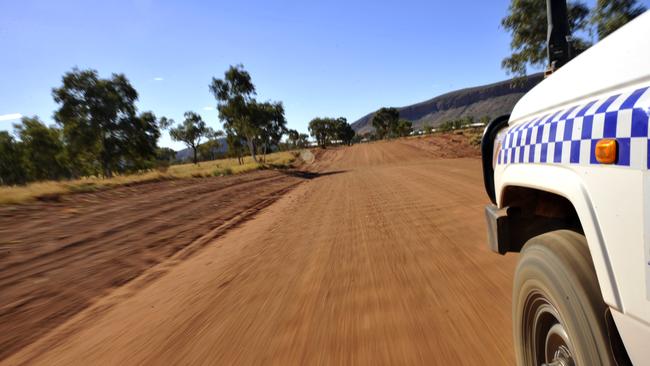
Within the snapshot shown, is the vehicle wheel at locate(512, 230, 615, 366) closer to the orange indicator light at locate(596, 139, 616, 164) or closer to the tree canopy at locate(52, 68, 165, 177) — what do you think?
the orange indicator light at locate(596, 139, 616, 164)

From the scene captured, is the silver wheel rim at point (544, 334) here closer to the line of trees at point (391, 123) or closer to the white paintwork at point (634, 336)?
the white paintwork at point (634, 336)

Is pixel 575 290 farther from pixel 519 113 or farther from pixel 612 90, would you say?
pixel 519 113

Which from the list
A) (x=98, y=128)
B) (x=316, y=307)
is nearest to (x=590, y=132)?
(x=316, y=307)

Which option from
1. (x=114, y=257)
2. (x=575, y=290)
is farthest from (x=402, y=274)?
(x=114, y=257)

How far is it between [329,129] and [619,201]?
127m

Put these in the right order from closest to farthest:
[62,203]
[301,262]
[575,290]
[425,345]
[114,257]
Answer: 1. [575,290]
2. [425,345]
3. [301,262]
4. [114,257]
5. [62,203]

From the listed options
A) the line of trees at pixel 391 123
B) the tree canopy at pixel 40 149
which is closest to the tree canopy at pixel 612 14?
the tree canopy at pixel 40 149

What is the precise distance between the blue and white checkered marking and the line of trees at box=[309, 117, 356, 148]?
12486 cm

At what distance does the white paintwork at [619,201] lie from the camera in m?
1.18

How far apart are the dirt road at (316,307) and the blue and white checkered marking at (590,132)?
1553 mm

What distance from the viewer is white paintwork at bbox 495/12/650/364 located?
1.18 meters

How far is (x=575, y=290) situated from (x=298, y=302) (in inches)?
112

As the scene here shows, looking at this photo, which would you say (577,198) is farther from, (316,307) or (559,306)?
(316,307)

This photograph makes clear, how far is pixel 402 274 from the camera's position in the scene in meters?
A: 4.39
